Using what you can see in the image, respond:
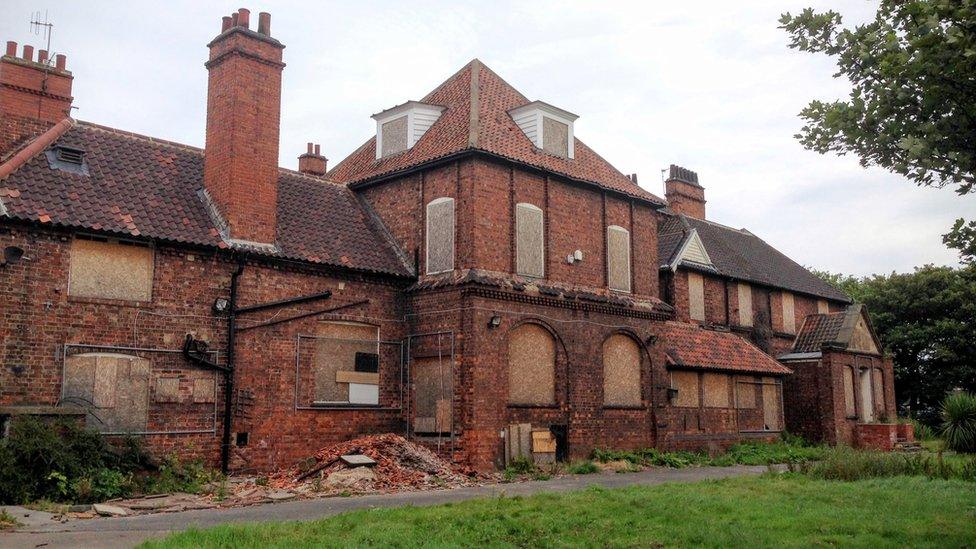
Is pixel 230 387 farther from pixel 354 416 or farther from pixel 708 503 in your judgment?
pixel 708 503

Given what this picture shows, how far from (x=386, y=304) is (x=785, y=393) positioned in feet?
58.1

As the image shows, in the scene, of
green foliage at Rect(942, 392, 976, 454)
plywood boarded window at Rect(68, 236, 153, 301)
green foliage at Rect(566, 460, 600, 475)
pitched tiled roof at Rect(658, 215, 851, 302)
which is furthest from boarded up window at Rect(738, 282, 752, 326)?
plywood boarded window at Rect(68, 236, 153, 301)

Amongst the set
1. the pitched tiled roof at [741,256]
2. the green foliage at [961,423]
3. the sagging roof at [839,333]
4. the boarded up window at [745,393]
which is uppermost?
the pitched tiled roof at [741,256]

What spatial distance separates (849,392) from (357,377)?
20.3 metres

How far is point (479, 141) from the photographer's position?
2128cm

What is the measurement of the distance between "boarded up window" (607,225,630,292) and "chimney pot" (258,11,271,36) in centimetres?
1045

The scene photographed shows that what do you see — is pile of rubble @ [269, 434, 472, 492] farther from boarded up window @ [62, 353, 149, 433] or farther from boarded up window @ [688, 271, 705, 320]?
boarded up window @ [688, 271, 705, 320]

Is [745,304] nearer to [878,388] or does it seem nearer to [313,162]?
[878,388]

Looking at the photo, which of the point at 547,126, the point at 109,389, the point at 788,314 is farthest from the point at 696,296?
the point at 109,389

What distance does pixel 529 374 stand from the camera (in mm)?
21297

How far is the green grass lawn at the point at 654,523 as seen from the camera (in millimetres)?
10195

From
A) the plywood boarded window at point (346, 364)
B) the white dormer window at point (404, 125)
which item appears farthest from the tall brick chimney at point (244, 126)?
the white dormer window at point (404, 125)

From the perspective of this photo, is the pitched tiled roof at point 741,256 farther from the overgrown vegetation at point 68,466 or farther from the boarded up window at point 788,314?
the overgrown vegetation at point 68,466

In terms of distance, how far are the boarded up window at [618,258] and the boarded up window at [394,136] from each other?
6.36 metres
